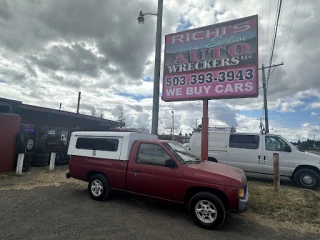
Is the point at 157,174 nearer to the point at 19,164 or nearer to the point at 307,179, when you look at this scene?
the point at 307,179

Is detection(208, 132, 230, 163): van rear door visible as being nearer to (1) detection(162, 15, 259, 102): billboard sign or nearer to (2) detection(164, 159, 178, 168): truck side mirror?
(1) detection(162, 15, 259, 102): billboard sign

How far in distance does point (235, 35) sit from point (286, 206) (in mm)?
6432

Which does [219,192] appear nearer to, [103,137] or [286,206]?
[286,206]

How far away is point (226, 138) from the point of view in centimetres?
1022

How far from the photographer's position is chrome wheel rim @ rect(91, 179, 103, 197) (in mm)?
6091

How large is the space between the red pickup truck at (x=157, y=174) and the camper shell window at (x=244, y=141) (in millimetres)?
4466

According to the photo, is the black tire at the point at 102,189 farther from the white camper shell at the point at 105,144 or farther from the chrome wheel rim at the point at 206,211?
the chrome wheel rim at the point at 206,211

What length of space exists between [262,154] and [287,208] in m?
3.75

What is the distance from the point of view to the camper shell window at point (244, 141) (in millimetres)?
9628

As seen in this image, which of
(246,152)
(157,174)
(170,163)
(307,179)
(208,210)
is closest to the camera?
(208,210)

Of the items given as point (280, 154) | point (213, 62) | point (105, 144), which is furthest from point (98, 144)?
point (280, 154)

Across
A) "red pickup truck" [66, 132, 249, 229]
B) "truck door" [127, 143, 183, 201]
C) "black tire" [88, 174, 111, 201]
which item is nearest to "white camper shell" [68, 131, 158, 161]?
"red pickup truck" [66, 132, 249, 229]

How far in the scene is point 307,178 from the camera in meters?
8.47

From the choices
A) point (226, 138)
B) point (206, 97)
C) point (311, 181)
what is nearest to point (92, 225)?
point (206, 97)
